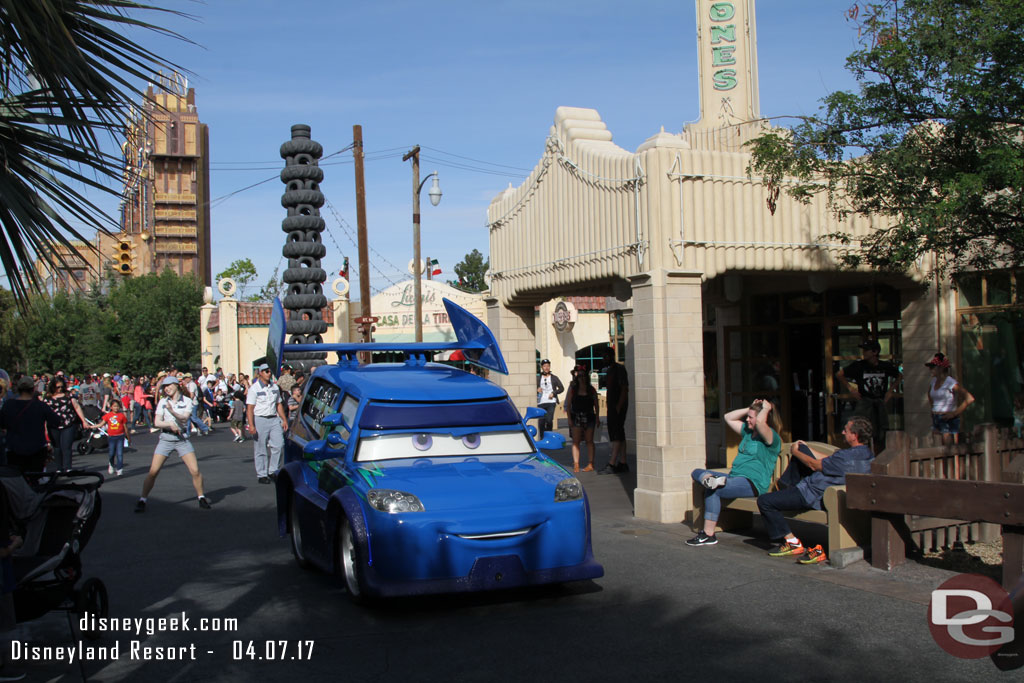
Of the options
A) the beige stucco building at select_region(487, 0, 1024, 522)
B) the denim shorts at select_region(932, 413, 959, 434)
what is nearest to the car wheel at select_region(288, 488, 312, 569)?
the beige stucco building at select_region(487, 0, 1024, 522)

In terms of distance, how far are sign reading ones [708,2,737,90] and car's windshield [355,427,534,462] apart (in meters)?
8.21

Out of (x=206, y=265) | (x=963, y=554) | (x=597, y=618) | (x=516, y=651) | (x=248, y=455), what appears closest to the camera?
(x=516, y=651)

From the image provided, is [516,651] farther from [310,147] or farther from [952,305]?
[310,147]

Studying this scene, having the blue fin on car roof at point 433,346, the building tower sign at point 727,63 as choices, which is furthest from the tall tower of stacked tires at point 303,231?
the blue fin on car roof at point 433,346

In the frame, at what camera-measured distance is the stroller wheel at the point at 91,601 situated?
5629 mm

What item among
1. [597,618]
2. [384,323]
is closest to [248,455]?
[597,618]

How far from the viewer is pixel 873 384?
1262cm

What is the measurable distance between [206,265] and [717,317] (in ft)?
287

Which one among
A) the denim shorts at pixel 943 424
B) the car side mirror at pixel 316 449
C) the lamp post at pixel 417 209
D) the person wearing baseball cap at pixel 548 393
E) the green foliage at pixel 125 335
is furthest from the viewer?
the green foliage at pixel 125 335

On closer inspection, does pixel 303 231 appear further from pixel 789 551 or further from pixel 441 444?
pixel 789 551

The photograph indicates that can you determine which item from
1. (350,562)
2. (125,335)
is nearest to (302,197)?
(350,562)

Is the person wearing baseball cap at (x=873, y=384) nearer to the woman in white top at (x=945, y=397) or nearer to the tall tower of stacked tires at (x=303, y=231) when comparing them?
the woman in white top at (x=945, y=397)

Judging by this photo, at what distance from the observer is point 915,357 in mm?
13211

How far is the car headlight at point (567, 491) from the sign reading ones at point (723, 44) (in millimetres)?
9002
